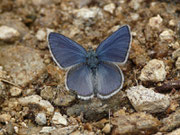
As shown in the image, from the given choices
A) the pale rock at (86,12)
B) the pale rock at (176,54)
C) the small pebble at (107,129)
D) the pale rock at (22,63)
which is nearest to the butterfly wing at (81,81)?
the small pebble at (107,129)

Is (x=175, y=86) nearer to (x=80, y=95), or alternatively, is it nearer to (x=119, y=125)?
(x=119, y=125)

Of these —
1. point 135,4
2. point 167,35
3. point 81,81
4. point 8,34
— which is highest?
point 135,4

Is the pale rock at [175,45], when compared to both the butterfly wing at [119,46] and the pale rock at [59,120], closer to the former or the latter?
the butterfly wing at [119,46]

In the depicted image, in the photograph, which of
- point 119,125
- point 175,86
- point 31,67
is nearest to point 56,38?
Answer: point 31,67

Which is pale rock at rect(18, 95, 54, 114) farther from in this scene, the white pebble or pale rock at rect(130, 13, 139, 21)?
pale rock at rect(130, 13, 139, 21)

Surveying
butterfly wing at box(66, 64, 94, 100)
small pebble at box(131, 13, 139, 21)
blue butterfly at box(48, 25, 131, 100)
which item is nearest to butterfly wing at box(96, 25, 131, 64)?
blue butterfly at box(48, 25, 131, 100)

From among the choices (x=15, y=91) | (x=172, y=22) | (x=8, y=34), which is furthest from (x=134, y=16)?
(x=15, y=91)

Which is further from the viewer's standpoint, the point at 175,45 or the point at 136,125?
the point at 175,45

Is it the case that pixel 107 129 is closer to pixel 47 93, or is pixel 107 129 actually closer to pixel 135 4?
pixel 47 93
